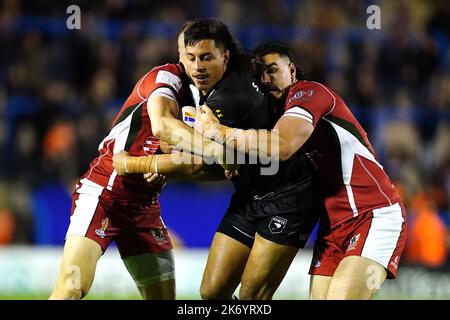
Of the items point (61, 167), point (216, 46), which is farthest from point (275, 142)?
point (61, 167)

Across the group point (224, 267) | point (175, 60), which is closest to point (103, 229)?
point (224, 267)

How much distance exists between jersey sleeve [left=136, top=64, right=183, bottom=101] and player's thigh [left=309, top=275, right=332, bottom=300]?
1733 millimetres

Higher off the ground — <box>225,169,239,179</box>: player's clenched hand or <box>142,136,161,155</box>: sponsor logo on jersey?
<box>142,136,161,155</box>: sponsor logo on jersey

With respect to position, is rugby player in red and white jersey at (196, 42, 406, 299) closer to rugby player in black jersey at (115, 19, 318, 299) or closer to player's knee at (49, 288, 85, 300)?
rugby player in black jersey at (115, 19, 318, 299)

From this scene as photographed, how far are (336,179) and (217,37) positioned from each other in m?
1.40

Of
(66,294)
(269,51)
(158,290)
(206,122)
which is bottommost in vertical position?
(158,290)

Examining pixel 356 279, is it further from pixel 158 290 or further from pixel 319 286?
pixel 158 290

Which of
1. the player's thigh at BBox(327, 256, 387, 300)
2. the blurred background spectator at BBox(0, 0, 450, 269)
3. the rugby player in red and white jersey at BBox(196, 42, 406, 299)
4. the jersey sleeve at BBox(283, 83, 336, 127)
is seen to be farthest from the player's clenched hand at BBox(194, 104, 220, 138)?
the blurred background spectator at BBox(0, 0, 450, 269)

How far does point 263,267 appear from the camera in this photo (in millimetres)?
6180

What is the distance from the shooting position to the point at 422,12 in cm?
1434

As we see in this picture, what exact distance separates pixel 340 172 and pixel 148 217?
1636mm

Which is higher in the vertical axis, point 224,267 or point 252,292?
point 224,267

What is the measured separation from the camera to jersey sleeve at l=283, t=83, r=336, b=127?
5699 millimetres

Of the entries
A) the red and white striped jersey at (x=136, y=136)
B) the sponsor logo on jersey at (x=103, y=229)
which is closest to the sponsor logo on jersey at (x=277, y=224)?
the red and white striped jersey at (x=136, y=136)
